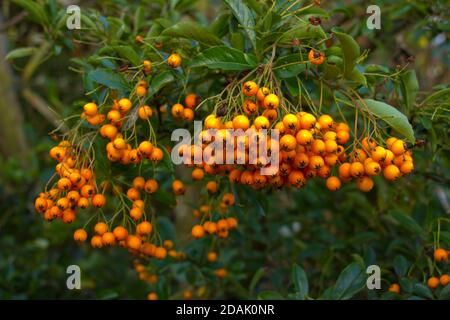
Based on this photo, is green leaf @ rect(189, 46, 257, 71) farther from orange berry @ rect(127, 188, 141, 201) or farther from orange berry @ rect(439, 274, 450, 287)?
orange berry @ rect(439, 274, 450, 287)

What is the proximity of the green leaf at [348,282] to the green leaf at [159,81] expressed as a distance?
0.91m

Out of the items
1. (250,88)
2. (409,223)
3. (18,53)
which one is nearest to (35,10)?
(18,53)

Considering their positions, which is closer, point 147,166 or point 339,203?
point 147,166

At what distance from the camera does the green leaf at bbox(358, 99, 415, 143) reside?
154cm

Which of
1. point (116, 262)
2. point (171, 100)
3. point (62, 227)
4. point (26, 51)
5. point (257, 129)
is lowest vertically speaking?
point (116, 262)

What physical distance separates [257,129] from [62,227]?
2.37 metres

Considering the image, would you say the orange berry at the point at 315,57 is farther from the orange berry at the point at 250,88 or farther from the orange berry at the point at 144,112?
the orange berry at the point at 144,112

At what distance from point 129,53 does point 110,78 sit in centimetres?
11

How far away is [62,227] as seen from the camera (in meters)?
3.43

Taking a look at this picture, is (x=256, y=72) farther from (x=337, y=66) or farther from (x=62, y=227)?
(x=62, y=227)

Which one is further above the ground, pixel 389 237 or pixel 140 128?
pixel 140 128

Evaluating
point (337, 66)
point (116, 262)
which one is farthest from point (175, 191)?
point (116, 262)

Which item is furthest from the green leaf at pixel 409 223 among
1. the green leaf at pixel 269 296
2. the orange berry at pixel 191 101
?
the orange berry at pixel 191 101

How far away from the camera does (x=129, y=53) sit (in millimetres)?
1728
